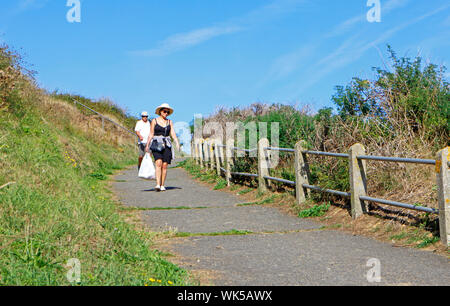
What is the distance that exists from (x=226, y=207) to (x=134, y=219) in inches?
99.5

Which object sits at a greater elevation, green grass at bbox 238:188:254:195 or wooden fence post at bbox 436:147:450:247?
wooden fence post at bbox 436:147:450:247

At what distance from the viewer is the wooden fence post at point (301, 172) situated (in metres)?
10.3

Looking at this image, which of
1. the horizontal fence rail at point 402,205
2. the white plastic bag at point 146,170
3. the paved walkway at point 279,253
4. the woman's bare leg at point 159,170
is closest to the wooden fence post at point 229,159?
the woman's bare leg at point 159,170

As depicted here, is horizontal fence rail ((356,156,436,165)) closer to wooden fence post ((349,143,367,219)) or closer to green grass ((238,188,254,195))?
wooden fence post ((349,143,367,219))

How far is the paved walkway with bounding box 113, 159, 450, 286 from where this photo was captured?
5.23 m

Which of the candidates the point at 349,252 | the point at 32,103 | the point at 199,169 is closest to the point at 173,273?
the point at 349,252

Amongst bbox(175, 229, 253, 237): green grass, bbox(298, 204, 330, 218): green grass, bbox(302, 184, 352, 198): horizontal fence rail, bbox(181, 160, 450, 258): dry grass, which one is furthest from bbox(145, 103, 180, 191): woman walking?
bbox(175, 229, 253, 237): green grass

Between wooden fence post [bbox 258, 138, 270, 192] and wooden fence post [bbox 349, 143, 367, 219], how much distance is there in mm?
3976

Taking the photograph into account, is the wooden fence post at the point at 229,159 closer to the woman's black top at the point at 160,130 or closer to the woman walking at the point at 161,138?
the woman walking at the point at 161,138

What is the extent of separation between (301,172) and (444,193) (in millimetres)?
4045

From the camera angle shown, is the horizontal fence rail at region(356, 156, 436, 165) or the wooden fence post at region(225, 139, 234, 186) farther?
the wooden fence post at region(225, 139, 234, 186)

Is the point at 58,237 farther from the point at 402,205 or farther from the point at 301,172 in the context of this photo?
the point at 301,172

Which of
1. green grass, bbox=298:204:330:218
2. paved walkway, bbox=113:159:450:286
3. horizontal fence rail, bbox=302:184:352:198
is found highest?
horizontal fence rail, bbox=302:184:352:198
